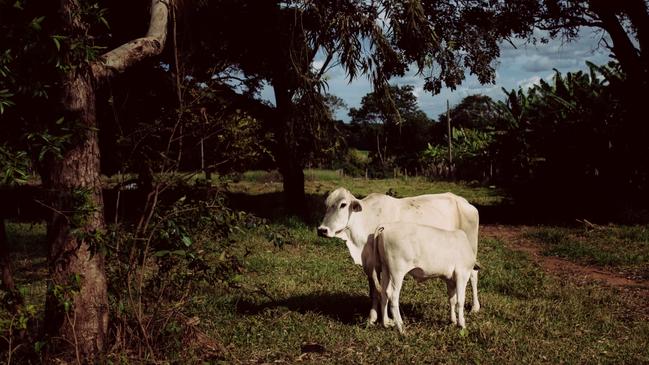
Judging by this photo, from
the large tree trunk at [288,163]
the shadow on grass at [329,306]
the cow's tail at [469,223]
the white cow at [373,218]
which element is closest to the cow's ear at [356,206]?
the white cow at [373,218]

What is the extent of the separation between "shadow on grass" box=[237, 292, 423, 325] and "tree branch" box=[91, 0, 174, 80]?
130 inches

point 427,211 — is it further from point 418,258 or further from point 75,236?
point 75,236

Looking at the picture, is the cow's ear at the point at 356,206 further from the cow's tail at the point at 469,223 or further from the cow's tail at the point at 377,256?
the cow's tail at the point at 469,223

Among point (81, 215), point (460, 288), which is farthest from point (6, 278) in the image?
point (460, 288)

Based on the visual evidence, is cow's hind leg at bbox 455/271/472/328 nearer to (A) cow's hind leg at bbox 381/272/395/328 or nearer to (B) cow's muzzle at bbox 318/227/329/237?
(A) cow's hind leg at bbox 381/272/395/328

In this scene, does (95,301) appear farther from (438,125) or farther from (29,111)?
(438,125)

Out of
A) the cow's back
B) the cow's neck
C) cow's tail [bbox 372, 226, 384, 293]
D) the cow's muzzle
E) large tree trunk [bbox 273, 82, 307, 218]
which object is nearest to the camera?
cow's tail [bbox 372, 226, 384, 293]

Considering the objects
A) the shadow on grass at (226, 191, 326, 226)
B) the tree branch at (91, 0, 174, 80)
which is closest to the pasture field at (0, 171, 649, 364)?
the tree branch at (91, 0, 174, 80)

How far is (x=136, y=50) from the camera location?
5.73 m

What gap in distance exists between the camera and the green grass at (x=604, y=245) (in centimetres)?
1129

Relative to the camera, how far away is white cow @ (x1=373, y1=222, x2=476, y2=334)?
6.59m

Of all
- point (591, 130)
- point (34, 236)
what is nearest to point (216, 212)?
point (34, 236)

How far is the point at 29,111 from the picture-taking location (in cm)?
503

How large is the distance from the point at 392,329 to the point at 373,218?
1.54 m
